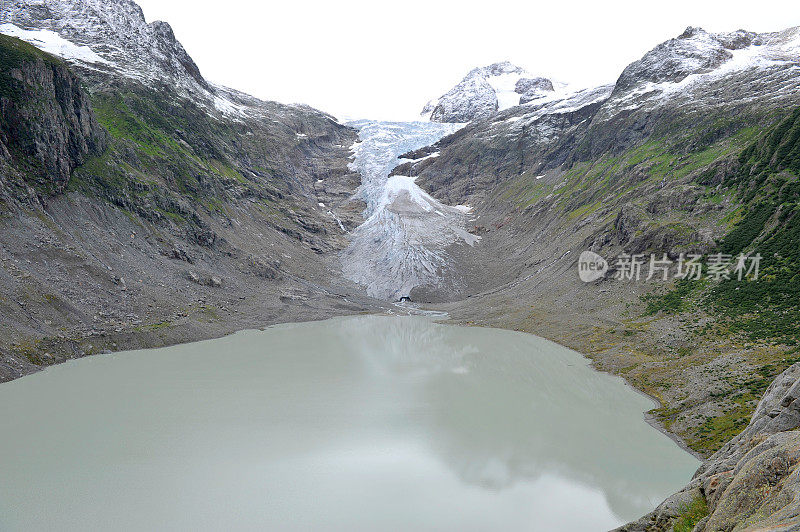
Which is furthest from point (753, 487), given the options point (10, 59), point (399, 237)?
point (399, 237)

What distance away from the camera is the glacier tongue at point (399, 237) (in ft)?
337

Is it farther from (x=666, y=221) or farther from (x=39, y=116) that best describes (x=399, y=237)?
(x=39, y=116)

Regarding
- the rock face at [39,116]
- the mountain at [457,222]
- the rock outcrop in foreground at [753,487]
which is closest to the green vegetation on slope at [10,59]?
the rock face at [39,116]

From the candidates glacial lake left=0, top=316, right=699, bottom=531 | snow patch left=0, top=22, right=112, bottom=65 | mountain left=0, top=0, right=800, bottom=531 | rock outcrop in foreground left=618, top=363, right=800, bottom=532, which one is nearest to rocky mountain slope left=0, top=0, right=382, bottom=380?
mountain left=0, top=0, right=800, bottom=531

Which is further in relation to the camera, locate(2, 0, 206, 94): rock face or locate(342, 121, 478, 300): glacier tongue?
locate(2, 0, 206, 94): rock face

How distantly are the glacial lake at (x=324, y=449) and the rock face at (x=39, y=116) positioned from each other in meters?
34.7

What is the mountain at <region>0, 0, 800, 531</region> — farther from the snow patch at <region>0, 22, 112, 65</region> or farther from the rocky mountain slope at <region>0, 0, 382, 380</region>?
the snow patch at <region>0, 22, 112, 65</region>

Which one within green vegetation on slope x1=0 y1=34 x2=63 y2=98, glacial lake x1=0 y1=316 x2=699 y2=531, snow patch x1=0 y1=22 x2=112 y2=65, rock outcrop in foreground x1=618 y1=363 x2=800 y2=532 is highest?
snow patch x1=0 y1=22 x2=112 y2=65

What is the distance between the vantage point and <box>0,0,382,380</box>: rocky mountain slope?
48.8 m

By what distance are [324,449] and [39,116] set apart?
6769cm

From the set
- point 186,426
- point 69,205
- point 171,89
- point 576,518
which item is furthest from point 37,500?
point 171,89

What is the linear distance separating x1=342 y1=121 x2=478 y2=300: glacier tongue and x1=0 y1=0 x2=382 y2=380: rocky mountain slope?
239 inches

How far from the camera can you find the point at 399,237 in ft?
384

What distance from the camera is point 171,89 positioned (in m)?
122
